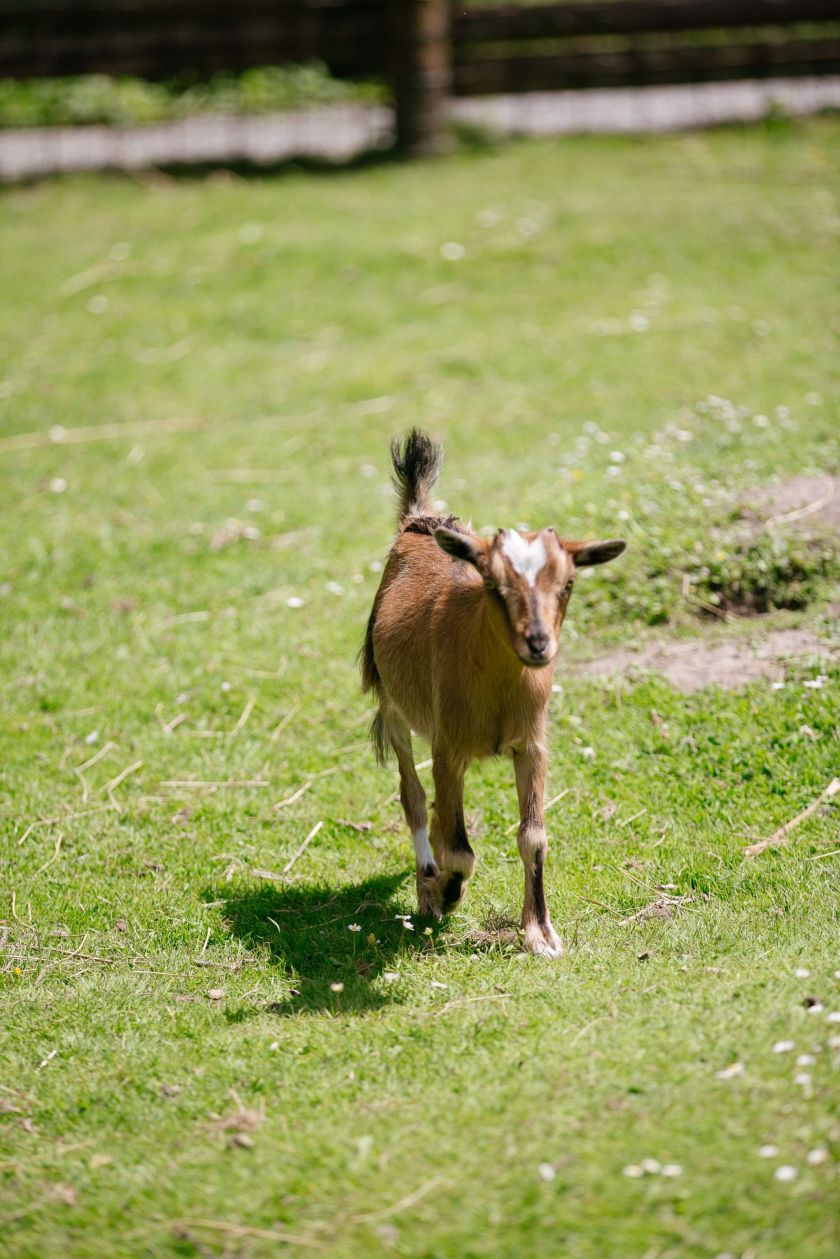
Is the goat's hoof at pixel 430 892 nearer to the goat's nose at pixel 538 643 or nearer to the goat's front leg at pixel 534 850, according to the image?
the goat's front leg at pixel 534 850

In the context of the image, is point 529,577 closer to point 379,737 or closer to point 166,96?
point 379,737

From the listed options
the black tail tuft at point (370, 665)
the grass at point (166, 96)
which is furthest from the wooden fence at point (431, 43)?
the black tail tuft at point (370, 665)

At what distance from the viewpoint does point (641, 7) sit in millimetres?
16094

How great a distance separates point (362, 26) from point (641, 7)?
3.34 m

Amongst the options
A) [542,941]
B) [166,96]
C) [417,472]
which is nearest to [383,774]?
[417,472]

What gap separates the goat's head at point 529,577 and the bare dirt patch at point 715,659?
2215 millimetres

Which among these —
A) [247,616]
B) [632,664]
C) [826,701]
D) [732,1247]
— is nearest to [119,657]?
[247,616]

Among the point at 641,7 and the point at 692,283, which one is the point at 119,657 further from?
the point at 641,7

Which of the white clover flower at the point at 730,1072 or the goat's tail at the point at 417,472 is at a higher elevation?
the goat's tail at the point at 417,472

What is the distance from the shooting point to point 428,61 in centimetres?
1585

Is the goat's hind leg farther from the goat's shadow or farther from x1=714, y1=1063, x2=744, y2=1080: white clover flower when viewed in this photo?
x1=714, y1=1063, x2=744, y2=1080: white clover flower

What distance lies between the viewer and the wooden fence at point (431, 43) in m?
16.1

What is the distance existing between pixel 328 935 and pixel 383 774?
136 cm

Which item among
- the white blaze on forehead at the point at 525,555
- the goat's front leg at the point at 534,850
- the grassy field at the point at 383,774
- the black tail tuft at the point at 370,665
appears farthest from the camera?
the black tail tuft at the point at 370,665
